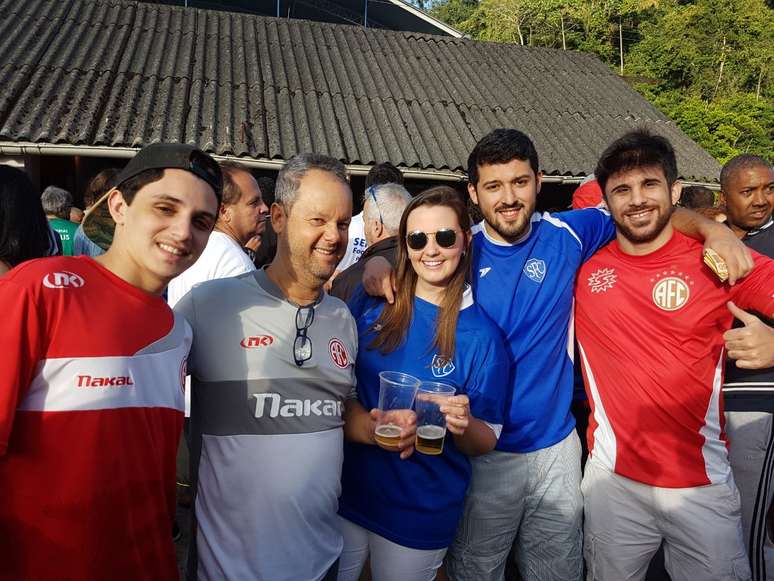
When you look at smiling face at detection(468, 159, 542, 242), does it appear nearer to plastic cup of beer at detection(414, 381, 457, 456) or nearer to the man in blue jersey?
the man in blue jersey

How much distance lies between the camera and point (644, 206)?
2.71 m

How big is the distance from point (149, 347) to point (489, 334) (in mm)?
1402

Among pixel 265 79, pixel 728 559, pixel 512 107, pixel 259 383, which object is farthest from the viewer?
pixel 512 107

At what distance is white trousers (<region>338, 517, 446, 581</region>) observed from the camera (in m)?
2.26

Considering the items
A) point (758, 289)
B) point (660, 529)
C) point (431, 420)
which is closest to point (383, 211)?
point (431, 420)

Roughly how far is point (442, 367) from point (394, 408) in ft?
1.11

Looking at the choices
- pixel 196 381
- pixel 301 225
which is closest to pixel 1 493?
pixel 196 381

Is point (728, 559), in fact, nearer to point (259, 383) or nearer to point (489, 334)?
point (489, 334)

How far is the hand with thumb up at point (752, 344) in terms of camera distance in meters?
2.34

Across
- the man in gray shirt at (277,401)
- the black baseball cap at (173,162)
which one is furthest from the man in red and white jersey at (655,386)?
the black baseball cap at (173,162)

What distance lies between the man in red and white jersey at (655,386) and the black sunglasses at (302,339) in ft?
5.19

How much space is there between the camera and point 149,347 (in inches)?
66.1

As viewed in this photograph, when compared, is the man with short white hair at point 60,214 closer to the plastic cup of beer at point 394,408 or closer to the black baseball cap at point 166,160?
the black baseball cap at point 166,160

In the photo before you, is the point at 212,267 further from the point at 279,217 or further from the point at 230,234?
the point at 279,217
